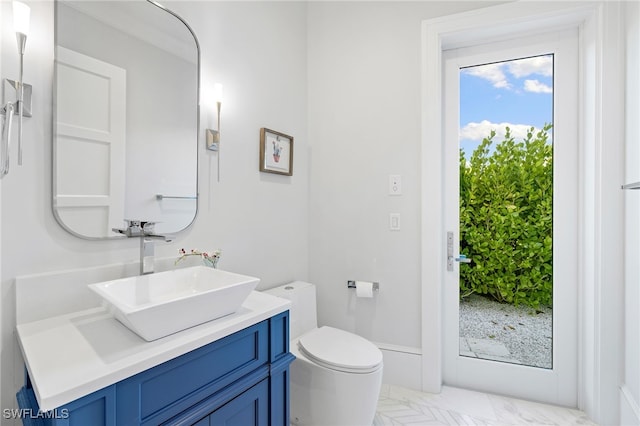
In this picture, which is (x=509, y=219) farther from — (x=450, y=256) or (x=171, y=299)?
(x=171, y=299)

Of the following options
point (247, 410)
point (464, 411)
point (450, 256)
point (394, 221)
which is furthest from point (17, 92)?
point (464, 411)

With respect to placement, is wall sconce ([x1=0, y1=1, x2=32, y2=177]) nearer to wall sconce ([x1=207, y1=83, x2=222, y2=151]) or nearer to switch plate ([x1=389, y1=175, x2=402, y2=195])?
wall sconce ([x1=207, y1=83, x2=222, y2=151])

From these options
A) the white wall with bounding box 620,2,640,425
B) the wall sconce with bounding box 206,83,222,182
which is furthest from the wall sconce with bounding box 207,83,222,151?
the white wall with bounding box 620,2,640,425

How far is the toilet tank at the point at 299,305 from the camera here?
190 centimetres

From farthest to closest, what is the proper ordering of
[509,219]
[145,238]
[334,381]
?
[509,219] < [334,381] < [145,238]

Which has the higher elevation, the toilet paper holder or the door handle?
the door handle

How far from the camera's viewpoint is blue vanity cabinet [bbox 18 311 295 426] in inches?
30.8

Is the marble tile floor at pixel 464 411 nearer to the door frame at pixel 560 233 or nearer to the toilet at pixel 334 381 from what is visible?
the door frame at pixel 560 233

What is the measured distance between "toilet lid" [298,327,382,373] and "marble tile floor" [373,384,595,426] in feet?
1.47

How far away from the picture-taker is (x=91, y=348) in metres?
0.90

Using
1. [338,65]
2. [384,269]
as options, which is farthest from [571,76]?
[384,269]

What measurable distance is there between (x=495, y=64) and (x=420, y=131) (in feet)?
2.04

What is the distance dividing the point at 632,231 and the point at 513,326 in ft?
2.72

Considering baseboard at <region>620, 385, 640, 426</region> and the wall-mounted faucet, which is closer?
the wall-mounted faucet
